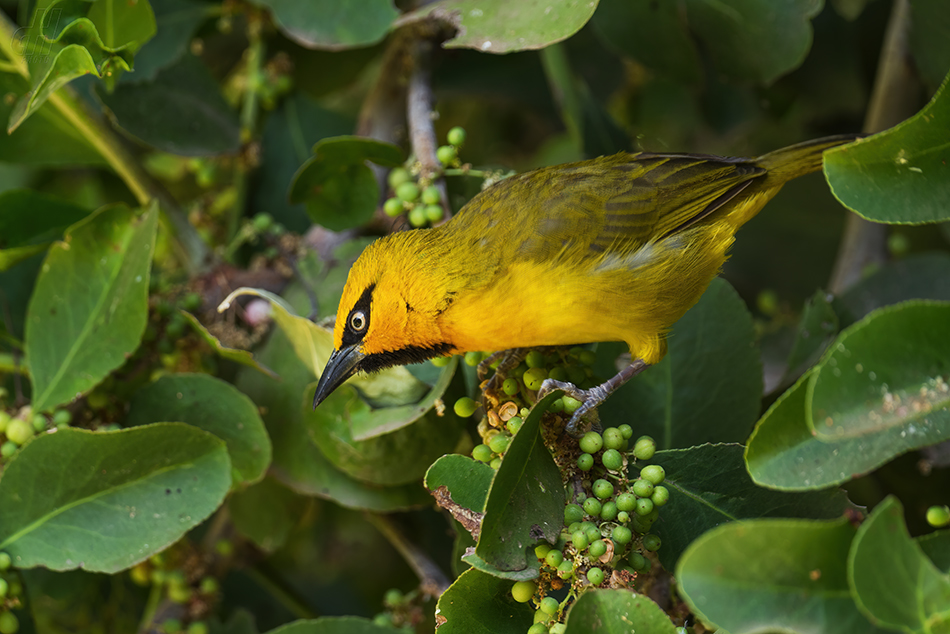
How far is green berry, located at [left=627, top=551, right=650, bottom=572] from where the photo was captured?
5.09 feet

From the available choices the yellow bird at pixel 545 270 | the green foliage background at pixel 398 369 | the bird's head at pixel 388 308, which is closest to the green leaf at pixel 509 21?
the green foliage background at pixel 398 369

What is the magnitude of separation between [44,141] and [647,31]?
206 centimetres

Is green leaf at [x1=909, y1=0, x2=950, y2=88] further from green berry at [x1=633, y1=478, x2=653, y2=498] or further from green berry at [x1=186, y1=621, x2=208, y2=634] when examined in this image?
green berry at [x1=186, y1=621, x2=208, y2=634]

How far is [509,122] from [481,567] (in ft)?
9.99

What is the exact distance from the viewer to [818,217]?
3406 mm

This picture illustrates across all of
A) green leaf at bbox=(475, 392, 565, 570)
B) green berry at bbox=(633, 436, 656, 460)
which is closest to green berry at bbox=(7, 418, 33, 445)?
green leaf at bbox=(475, 392, 565, 570)

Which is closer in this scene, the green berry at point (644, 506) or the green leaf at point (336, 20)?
the green berry at point (644, 506)

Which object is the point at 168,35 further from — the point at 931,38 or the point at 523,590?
the point at 931,38

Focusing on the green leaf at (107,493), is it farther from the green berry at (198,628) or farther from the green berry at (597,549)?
the green berry at (597,549)

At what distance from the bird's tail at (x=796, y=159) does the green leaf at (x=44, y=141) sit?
221 cm

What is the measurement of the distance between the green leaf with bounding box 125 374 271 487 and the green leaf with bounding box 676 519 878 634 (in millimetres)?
1290

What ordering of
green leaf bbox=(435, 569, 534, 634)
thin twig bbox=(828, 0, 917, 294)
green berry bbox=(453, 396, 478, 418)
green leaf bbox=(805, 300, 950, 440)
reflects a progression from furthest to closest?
thin twig bbox=(828, 0, 917, 294), green berry bbox=(453, 396, 478, 418), green leaf bbox=(435, 569, 534, 634), green leaf bbox=(805, 300, 950, 440)

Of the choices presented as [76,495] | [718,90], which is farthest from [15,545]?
[718,90]

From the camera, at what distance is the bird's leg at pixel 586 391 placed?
1659mm
